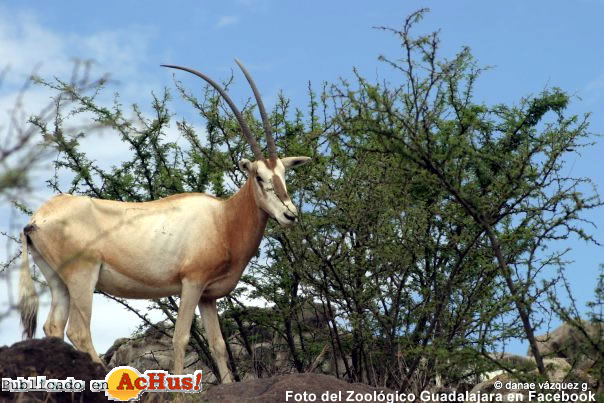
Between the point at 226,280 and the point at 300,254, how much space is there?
7.65 ft

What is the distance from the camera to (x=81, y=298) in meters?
10.4

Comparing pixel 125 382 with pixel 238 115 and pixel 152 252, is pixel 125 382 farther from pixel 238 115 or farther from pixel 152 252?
pixel 238 115

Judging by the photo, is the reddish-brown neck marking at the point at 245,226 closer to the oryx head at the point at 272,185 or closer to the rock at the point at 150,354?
the oryx head at the point at 272,185

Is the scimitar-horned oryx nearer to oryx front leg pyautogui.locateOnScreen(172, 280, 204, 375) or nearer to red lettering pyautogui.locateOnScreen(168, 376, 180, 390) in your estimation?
oryx front leg pyautogui.locateOnScreen(172, 280, 204, 375)

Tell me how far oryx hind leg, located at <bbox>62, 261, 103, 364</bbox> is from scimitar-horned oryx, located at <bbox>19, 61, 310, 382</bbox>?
0.01 metres

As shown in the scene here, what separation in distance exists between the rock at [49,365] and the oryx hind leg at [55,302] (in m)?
1.72

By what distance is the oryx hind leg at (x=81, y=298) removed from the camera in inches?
408

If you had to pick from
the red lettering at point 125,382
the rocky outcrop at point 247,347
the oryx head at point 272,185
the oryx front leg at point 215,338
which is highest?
the oryx head at point 272,185

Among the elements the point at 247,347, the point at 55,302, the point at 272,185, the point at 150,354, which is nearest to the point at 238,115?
the point at 272,185

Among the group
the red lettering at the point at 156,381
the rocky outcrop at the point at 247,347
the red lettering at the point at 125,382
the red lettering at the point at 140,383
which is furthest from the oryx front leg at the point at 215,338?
the rocky outcrop at the point at 247,347

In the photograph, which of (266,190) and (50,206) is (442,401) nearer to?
(266,190)

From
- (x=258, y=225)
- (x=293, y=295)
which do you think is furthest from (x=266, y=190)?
(x=293, y=295)

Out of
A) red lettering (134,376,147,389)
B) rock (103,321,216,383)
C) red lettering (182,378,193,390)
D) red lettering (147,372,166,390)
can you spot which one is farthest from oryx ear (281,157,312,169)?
rock (103,321,216,383)

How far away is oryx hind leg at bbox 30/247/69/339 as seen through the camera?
1050cm
